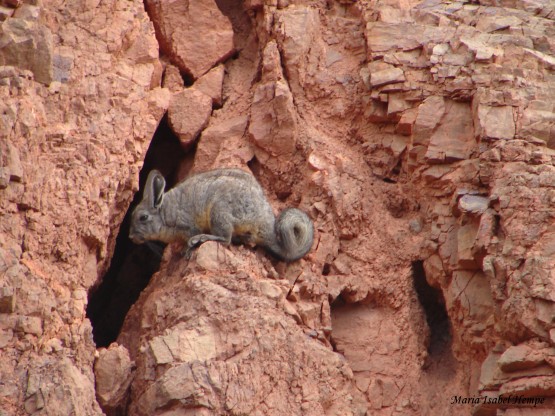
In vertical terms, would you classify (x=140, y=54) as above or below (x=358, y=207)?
above

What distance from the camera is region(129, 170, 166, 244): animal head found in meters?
12.7

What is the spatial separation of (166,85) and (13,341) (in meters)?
4.22

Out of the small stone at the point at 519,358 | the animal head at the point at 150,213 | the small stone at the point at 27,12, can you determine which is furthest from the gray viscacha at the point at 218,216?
the small stone at the point at 519,358

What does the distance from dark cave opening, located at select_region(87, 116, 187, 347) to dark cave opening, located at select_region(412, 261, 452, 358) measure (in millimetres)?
2892

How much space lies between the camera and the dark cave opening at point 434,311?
41.6ft

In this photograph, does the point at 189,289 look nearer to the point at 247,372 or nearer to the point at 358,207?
the point at 247,372

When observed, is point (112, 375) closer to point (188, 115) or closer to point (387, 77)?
point (188, 115)

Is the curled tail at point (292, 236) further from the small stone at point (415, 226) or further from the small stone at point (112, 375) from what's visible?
the small stone at point (112, 375)

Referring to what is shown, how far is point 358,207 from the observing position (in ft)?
41.8

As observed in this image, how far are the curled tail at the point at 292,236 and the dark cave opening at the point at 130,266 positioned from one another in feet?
5.12

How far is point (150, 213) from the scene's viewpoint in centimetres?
1271

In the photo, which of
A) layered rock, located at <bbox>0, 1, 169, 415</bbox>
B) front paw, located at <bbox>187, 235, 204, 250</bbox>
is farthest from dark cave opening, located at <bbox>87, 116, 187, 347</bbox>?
front paw, located at <bbox>187, 235, 204, 250</bbox>

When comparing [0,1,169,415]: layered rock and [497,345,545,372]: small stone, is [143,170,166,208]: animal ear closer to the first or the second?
[0,1,169,415]: layered rock

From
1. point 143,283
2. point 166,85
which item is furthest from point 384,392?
point 166,85
